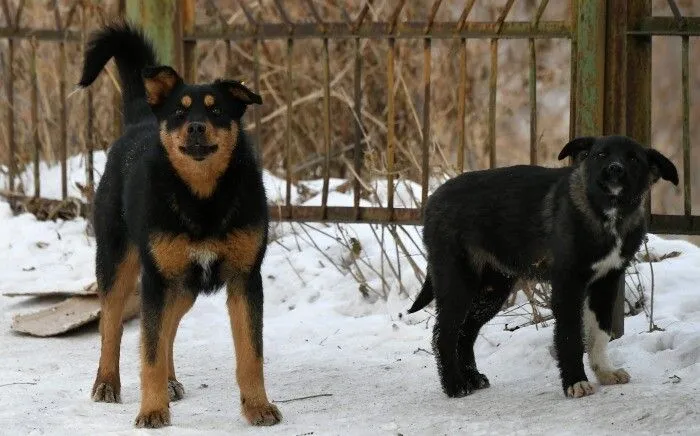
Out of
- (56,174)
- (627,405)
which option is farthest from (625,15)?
(56,174)

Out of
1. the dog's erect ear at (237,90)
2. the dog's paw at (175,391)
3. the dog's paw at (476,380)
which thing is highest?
the dog's erect ear at (237,90)

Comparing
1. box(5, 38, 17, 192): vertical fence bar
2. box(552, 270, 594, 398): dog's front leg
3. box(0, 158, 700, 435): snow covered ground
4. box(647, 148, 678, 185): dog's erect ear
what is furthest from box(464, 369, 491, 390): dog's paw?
box(5, 38, 17, 192): vertical fence bar

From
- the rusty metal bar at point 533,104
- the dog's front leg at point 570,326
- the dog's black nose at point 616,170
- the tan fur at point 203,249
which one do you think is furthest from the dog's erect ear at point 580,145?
the tan fur at point 203,249

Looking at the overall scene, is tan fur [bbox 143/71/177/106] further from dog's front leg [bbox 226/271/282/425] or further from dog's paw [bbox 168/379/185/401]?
dog's paw [bbox 168/379/185/401]

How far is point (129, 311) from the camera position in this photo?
8039 mm

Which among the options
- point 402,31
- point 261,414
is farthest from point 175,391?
point 402,31

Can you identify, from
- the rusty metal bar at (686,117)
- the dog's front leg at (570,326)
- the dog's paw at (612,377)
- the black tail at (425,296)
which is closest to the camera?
the dog's front leg at (570,326)

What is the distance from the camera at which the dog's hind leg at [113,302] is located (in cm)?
602

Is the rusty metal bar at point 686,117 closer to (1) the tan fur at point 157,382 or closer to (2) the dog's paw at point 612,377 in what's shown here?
(2) the dog's paw at point 612,377

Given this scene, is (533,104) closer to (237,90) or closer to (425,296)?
(425,296)

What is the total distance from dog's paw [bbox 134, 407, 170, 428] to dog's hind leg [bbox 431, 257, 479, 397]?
1409mm

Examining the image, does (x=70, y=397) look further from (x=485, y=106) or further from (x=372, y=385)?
(x=485, y=106)

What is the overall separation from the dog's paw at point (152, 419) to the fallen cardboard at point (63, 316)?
249 centimetres

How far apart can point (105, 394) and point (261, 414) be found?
3.41 feet
